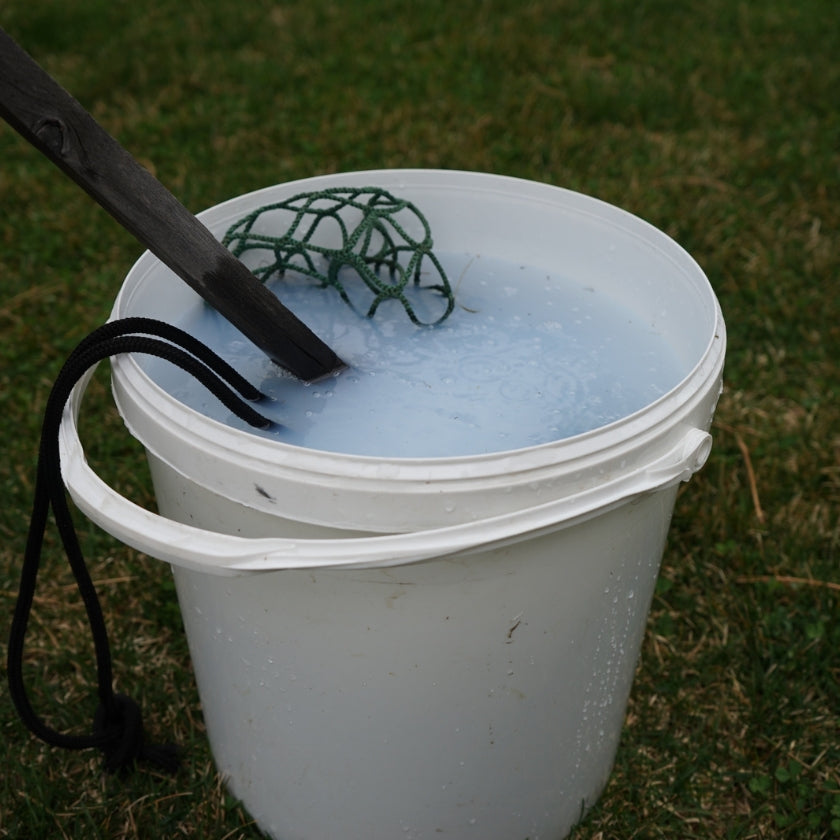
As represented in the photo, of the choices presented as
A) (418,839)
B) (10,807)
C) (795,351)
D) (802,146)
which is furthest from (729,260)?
(10,807)

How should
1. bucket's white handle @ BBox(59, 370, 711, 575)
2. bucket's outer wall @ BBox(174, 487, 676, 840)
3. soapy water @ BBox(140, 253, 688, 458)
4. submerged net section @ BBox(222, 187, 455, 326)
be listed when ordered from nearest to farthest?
bucket's white handle @ BBox(59, 370, 711, 575), bucket's outer wall @ BBox(174, 487, 676, 840), soapy water @ BBox(140, 253, 688, 458), submerged net section @ BBox(222, 187, 455, 326)

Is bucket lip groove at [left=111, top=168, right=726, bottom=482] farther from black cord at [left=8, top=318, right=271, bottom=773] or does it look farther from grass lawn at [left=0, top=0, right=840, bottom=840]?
grass lawn at [left=0, top=0, right=840, bottom=840]

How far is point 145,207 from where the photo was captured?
3.31 feet

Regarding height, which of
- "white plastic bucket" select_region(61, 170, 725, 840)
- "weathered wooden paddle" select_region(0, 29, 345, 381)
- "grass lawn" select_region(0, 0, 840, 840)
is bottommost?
"grass lawn" select_region(0, 0, 840, 840)

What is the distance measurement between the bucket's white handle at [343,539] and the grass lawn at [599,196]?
66 centimetres

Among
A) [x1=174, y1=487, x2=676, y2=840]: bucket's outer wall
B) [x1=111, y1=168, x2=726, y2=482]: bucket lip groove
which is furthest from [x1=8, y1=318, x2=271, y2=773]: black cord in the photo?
[x1=174, y1=487, x2=676, y2=840]: bucket's outer wall

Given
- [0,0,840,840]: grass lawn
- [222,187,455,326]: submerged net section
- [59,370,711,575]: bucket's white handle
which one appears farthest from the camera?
[0,0,840,840]: grass lawn

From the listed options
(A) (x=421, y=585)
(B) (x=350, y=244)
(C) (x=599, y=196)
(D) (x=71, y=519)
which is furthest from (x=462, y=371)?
(C) (x=599, y=196)

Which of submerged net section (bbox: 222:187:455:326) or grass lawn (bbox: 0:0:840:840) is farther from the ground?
submerged net section (bbox: 222:187:455:326)

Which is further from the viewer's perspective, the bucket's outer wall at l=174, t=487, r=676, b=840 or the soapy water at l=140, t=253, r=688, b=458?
the soapy water at l=140, t=253, r=688, b=458

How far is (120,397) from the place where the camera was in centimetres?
106

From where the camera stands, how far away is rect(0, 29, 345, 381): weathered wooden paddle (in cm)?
90

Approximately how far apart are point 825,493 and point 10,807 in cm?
160

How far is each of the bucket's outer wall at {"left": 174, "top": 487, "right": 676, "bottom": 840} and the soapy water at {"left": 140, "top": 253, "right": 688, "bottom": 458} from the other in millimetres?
158
